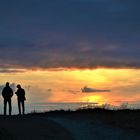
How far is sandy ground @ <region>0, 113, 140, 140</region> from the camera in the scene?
2588cm

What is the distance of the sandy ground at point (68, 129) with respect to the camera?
25875mm

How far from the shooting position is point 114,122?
30250mm

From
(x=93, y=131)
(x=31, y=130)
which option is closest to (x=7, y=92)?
(x=31, y=130)

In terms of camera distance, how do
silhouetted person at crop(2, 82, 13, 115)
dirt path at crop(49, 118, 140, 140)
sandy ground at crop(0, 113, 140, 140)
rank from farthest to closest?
silhouetted person at crop(2, 82, 13, 115) → sandy ground at crop(0, 113, 140, 140) → dirt path at crop(49, 118, 140, 140)

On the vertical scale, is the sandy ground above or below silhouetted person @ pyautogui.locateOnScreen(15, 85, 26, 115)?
below

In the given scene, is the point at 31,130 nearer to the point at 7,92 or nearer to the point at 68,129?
the point at 68,129

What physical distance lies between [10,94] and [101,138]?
44.2 feet

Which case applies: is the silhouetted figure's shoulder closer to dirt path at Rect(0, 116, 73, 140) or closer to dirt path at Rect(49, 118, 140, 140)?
dirt path at Rect(0, 116, 73, 140)

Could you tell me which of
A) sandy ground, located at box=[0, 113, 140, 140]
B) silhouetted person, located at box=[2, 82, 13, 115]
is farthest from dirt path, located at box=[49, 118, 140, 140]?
silhouetted person, located at box=[2, 82, 13, 115]

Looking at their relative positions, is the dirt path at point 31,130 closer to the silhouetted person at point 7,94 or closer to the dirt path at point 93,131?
the dirt path at point 93,131

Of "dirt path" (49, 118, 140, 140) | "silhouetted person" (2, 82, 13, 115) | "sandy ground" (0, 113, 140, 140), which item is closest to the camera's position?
"dirt path" (49, 118, 140, 140)

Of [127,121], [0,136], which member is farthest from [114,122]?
[0,136]

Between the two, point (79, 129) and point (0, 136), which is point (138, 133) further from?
point (0, 136)

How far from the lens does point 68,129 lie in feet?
92.0
